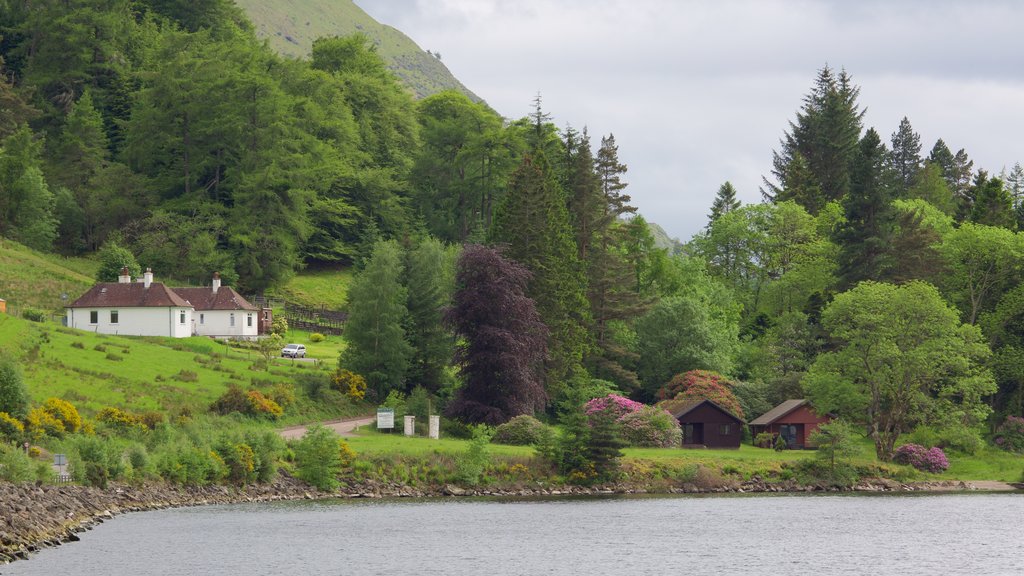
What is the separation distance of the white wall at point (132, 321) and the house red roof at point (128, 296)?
0.36m

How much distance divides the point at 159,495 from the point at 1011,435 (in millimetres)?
60409

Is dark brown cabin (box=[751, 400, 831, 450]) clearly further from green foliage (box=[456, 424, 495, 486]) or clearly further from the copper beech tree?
green foliage (box=[456, 424, 495, 486])

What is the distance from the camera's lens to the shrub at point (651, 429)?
287 ft

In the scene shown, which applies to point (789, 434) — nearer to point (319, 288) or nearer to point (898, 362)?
point (898, 362)

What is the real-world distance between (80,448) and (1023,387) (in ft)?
227

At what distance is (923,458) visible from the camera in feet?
281

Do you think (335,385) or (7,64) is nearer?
(335,385)

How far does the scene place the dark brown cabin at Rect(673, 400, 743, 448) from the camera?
9106 cm

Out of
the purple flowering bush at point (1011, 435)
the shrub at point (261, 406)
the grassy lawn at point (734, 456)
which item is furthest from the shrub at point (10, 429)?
the purple flowering bush at point (1011, 435)

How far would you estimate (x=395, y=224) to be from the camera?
13900cm

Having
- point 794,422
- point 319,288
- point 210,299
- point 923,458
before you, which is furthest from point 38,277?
point 923,458

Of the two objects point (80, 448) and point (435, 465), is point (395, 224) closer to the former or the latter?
point (435, 465)

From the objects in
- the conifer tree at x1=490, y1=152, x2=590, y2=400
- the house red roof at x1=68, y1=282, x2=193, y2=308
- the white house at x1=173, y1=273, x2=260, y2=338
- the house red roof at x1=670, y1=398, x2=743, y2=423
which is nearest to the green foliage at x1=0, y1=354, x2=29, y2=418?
the house red roof at x1=68, y1=282, x2=193, y2=308

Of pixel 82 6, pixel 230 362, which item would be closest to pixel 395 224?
pixel 82 6
